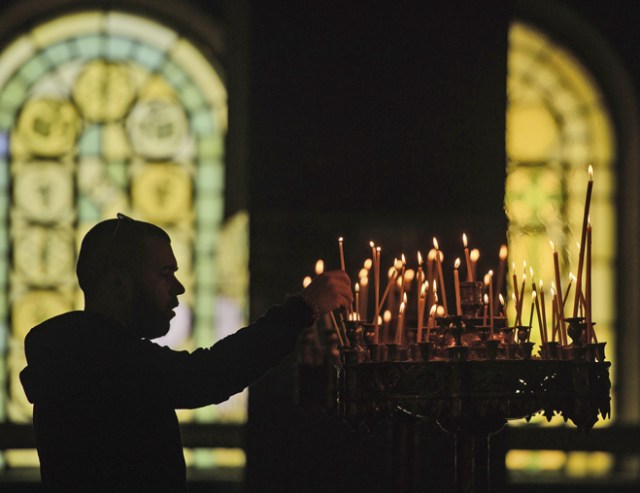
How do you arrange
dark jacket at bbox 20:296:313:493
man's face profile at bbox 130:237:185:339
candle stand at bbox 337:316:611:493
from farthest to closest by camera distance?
man's face profile at bbox 130:237:185:339, dark jacket at bbox 20:296:313:493, candle stand at bbox 337:316:611:493

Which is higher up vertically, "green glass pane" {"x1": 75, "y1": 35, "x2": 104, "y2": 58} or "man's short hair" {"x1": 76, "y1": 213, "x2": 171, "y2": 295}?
"green glass pane" {"x1": 75, "y1": 35, "x2": 104, "y2": 58}

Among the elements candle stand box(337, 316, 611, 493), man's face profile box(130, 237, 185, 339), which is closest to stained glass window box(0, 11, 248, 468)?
man's face profile box(130, 237, 185, 339)

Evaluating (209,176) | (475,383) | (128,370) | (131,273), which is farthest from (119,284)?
(209,176)

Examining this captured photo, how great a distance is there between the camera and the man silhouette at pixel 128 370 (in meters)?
3.24

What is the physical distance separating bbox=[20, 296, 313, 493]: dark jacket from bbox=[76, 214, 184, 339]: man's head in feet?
0.31

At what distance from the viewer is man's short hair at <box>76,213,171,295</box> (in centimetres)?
343

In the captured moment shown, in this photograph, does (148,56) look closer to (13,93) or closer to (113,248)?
(13,93)

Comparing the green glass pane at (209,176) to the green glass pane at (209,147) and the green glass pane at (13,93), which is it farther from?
the green glass pane at (13,93)

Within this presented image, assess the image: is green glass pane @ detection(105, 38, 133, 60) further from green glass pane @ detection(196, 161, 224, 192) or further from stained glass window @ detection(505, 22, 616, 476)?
stained glass window @ detection(505, 22, 616, 476)

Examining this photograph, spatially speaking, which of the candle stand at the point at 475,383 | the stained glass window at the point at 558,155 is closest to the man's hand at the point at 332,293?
the candle stand at the point at 475,383

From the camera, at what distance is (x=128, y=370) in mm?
3287

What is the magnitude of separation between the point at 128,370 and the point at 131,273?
26cm

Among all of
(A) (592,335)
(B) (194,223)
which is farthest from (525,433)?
(A) (592,335)

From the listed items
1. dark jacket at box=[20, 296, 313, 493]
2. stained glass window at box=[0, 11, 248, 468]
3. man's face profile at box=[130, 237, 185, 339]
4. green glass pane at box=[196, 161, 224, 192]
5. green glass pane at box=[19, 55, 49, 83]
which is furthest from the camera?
green glass pane at box=[19, 55, 49, 83]
